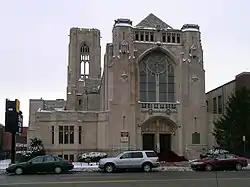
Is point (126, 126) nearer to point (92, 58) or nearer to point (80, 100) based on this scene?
point (80, 100)

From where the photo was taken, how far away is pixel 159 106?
5056cm

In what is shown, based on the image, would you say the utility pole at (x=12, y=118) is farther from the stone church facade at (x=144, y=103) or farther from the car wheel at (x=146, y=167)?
the car wheel at (x=146, y=167)

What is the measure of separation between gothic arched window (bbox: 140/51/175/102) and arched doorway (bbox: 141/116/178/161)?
101 inches

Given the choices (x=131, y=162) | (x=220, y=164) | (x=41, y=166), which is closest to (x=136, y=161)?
(x=131, y=162)

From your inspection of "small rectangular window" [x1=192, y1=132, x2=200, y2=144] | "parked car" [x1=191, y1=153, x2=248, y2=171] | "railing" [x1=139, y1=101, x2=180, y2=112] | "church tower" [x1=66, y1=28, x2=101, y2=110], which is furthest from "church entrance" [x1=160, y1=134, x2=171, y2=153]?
"church tower" [x1=66, y1=28, x2=101, y2=110]

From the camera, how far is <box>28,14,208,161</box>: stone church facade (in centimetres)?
4909

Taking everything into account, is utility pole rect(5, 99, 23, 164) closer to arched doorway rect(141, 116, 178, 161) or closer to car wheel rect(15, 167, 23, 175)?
car wheel rect(15, 167, 23, 175)

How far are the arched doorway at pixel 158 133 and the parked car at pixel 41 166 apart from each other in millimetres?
20086

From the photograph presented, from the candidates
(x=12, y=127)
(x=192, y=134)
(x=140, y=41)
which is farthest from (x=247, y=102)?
(x=12, y=127)

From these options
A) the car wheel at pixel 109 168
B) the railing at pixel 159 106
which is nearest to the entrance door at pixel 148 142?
the railing at pixel 159 106

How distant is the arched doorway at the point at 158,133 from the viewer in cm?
5066

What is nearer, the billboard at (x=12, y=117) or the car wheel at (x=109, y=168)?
the car wheel at (x=109, y=168)

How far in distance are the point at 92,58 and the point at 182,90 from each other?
3877cm

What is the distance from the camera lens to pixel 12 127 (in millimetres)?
37719
